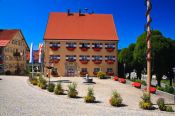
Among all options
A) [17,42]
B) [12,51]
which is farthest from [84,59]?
[17,42]

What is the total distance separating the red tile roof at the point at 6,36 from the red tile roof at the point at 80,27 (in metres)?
12.7

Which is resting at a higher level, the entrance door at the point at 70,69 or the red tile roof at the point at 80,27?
the red tile roof at the point at 80,27

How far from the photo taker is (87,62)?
53.1 m

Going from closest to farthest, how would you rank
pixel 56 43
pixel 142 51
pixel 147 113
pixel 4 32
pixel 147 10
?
pixel 147 113 < pixel 147 10 < pixel 142 51 < pixel 56 43 < pixel 4 32

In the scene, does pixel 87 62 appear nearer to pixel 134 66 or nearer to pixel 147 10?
pixel 134 66

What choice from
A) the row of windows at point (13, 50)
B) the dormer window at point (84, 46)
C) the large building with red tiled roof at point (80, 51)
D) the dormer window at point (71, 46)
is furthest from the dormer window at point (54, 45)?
the row of windows at point (13, 50)

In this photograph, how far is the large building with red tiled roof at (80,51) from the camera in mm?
52531

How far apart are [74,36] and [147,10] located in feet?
107

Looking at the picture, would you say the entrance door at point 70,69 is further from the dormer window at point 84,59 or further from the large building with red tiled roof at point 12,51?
the large building with red tiled roof at point 12,51

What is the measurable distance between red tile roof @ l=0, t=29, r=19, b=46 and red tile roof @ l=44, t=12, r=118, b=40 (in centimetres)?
1269

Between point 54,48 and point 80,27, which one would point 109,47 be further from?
point 54,48

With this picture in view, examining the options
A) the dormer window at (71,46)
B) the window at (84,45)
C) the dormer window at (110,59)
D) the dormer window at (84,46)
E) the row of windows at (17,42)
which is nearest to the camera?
the dormer window at (71,46)

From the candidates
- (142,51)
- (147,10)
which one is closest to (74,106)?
(147,10)

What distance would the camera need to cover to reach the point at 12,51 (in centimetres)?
6600
